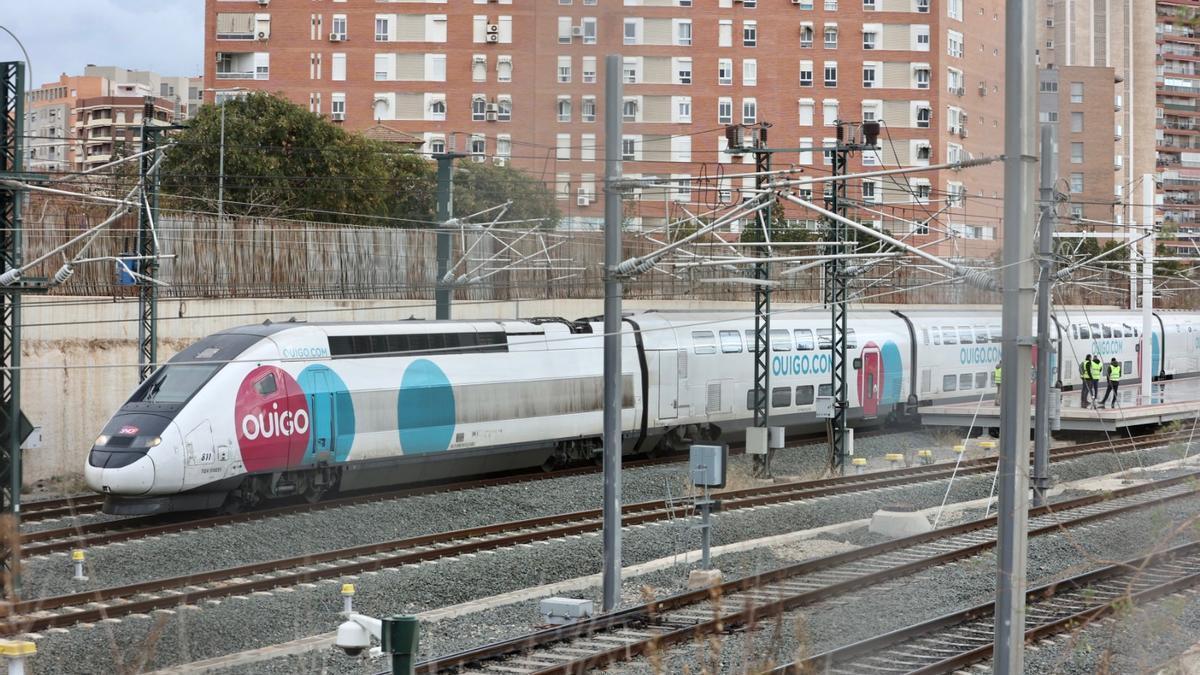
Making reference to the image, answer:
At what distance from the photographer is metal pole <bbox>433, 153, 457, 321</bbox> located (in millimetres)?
28016

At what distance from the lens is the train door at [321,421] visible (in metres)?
20.7

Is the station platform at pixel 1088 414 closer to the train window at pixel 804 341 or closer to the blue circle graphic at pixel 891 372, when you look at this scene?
the blue circle graphic at pixel 891 372

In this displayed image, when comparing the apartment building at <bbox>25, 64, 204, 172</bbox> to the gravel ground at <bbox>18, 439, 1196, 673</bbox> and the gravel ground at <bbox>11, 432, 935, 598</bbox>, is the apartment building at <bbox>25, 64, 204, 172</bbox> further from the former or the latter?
the gravel ground at <bbox>18, 439, 1196, 673</bbox>

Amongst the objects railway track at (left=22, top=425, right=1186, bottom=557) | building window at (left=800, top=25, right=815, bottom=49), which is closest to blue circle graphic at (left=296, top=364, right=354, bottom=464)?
railway track at (left=22, top=425, right=1186, bottom=557)

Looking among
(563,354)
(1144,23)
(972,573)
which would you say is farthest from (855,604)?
(563,354)

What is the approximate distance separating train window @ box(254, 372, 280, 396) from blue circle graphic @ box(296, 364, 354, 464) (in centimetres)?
50

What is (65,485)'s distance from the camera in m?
24.5

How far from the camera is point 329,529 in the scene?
19094 mm

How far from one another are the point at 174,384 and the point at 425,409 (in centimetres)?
464

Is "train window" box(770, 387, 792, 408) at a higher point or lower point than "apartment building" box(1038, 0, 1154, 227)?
lower

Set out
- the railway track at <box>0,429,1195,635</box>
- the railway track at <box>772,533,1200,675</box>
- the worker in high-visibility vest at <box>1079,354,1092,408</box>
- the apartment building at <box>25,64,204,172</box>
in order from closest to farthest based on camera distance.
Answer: the railway track at <box>772,533,1200,675</box> < the railway track at <box>0,429,1195,635</box> < the worker in high-visibility vest at <box>1079,354,1092,408</box> < the apartment building at <box>25,64,204,172</box>

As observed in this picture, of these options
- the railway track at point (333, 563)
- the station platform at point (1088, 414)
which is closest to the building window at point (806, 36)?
the railway track at point (333, 563)

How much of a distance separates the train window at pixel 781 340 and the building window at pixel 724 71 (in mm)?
19121

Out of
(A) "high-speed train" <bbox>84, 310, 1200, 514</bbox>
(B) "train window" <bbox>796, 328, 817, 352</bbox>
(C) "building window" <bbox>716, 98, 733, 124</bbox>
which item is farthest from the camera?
(B) "train window" <bbox>796, 328, 817, 352</bbox>
